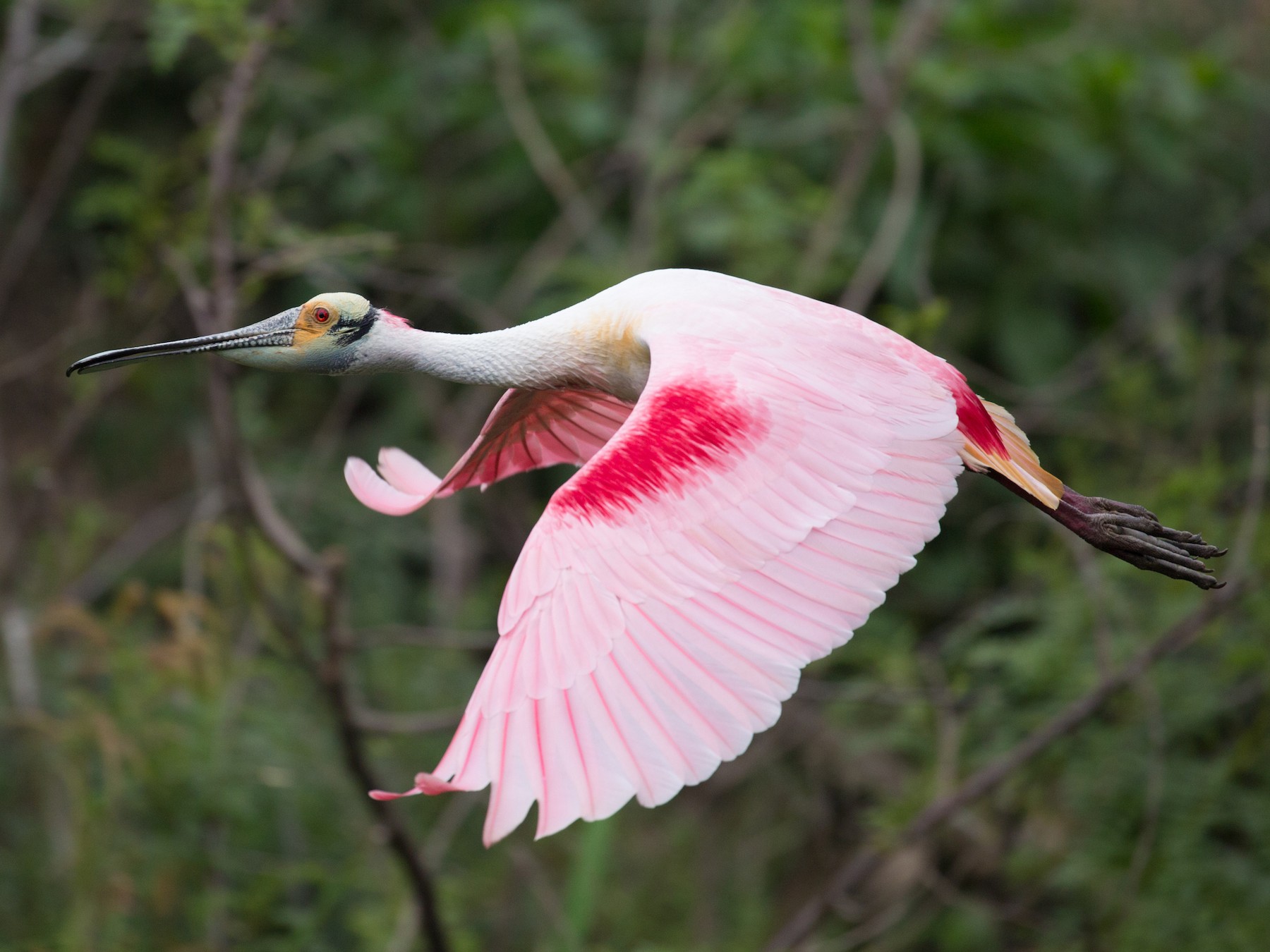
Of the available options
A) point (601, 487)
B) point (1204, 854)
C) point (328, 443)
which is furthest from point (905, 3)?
point (601, 487)

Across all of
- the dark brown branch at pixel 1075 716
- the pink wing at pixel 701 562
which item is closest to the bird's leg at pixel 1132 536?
the pink wing at pixel 701 562

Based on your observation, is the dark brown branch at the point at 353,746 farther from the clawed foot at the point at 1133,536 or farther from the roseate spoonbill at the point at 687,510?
the clawed foot at the point at 1133,536

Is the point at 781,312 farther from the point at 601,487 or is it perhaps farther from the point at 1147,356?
the point at 1147,356

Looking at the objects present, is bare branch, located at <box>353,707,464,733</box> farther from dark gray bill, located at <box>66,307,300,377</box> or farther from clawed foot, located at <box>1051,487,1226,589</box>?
clawed foot, located at <box>1051,487,1226,589</box>

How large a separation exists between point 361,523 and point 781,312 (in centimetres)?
400

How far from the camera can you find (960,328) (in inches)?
275

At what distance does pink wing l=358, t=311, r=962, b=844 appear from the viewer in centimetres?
240

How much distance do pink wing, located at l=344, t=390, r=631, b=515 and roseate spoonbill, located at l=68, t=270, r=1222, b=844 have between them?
39 mm

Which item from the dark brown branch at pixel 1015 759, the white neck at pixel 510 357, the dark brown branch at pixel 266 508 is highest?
the white neck at pixel 510 357

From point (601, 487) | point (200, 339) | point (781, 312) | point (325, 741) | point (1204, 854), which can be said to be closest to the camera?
point (601, 487)

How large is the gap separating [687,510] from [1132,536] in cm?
116

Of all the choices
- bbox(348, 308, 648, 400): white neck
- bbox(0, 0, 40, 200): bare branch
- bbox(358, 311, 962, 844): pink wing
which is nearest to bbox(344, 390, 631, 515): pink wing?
bbox(348, 308, 648, 400): white neck

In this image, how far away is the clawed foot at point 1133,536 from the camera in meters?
3.29

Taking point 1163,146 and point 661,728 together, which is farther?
point 1163,146
